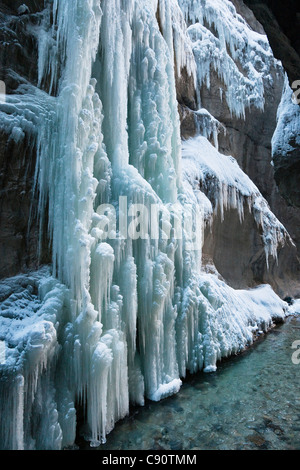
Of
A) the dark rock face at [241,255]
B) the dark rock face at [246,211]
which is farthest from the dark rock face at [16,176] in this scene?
the dark rock face at [241,255]

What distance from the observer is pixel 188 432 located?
15.4ft

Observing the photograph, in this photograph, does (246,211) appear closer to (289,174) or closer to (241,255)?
(241,255)

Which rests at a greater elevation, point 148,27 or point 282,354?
point 148,27

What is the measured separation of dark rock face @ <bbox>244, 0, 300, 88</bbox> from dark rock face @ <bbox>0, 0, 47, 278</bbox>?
342 centimetres

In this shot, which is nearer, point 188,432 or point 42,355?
point 42,355

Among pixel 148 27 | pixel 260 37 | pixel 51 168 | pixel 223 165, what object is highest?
pixel 260 37

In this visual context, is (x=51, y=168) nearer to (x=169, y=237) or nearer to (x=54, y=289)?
A: (x=54, y=289)

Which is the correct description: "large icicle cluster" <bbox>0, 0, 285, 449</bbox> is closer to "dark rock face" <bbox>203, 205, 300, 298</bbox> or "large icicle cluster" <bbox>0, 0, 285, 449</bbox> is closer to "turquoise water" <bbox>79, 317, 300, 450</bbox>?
"turquoise water" <bbox>79, 317, 300, 450</bbox>

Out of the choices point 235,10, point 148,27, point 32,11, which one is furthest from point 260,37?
point 32,11

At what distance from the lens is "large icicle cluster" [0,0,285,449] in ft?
13.8

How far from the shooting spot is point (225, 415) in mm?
5234

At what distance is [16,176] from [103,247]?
1565 mm

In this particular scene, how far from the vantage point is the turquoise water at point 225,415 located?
439 cm

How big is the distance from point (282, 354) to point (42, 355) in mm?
6539
